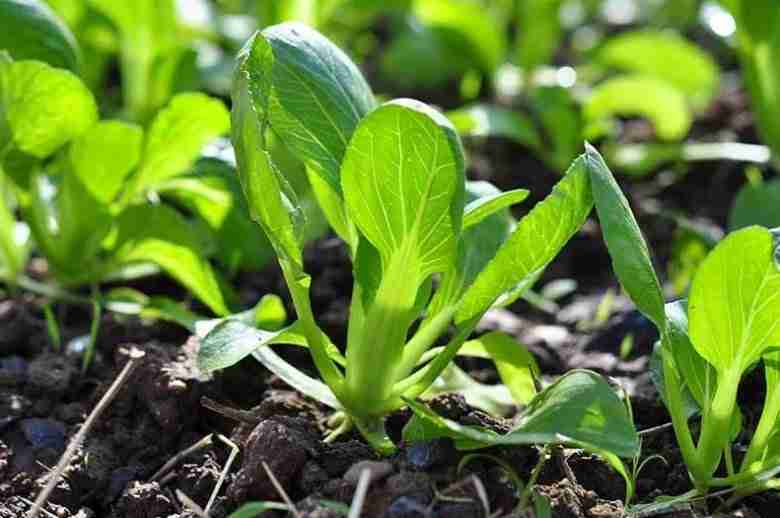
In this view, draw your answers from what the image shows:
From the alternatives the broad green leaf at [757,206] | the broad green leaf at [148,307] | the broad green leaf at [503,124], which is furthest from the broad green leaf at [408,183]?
the broad green leaf at [503,124]

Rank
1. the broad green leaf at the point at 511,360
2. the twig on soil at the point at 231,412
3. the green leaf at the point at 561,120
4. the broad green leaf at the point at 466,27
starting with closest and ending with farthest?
the twig on soil at the point at 231,412 < the broad green leaf at the point at 511,360 < the green leaf at the point at 561,120 < the broad green leaf at the point at 466,27

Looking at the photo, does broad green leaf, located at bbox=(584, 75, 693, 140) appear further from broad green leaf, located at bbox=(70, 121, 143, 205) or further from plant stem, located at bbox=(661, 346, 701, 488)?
plant stem, located at bbox=(661, 346, 701, 488)

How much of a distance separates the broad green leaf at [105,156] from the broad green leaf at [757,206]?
0.98m

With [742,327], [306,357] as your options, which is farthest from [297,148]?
[742,327]

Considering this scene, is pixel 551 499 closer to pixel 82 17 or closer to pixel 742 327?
pixel 742 327

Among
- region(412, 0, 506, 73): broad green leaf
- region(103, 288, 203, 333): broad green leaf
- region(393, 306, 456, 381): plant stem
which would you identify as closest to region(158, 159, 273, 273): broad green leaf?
region(103, 288, 203, 333): broad green leaf

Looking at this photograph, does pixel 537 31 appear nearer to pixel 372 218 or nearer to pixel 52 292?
pixel 52 292

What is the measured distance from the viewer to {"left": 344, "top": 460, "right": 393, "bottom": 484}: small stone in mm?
1258

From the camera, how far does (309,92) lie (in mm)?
1433

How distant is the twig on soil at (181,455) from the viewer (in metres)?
1.39

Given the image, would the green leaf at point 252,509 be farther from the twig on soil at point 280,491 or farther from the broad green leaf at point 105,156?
the broad green leaf at point 105,156

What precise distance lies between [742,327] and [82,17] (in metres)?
1.54

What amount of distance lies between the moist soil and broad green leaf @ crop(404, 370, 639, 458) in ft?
0.14

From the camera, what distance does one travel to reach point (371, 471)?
1.25 m
